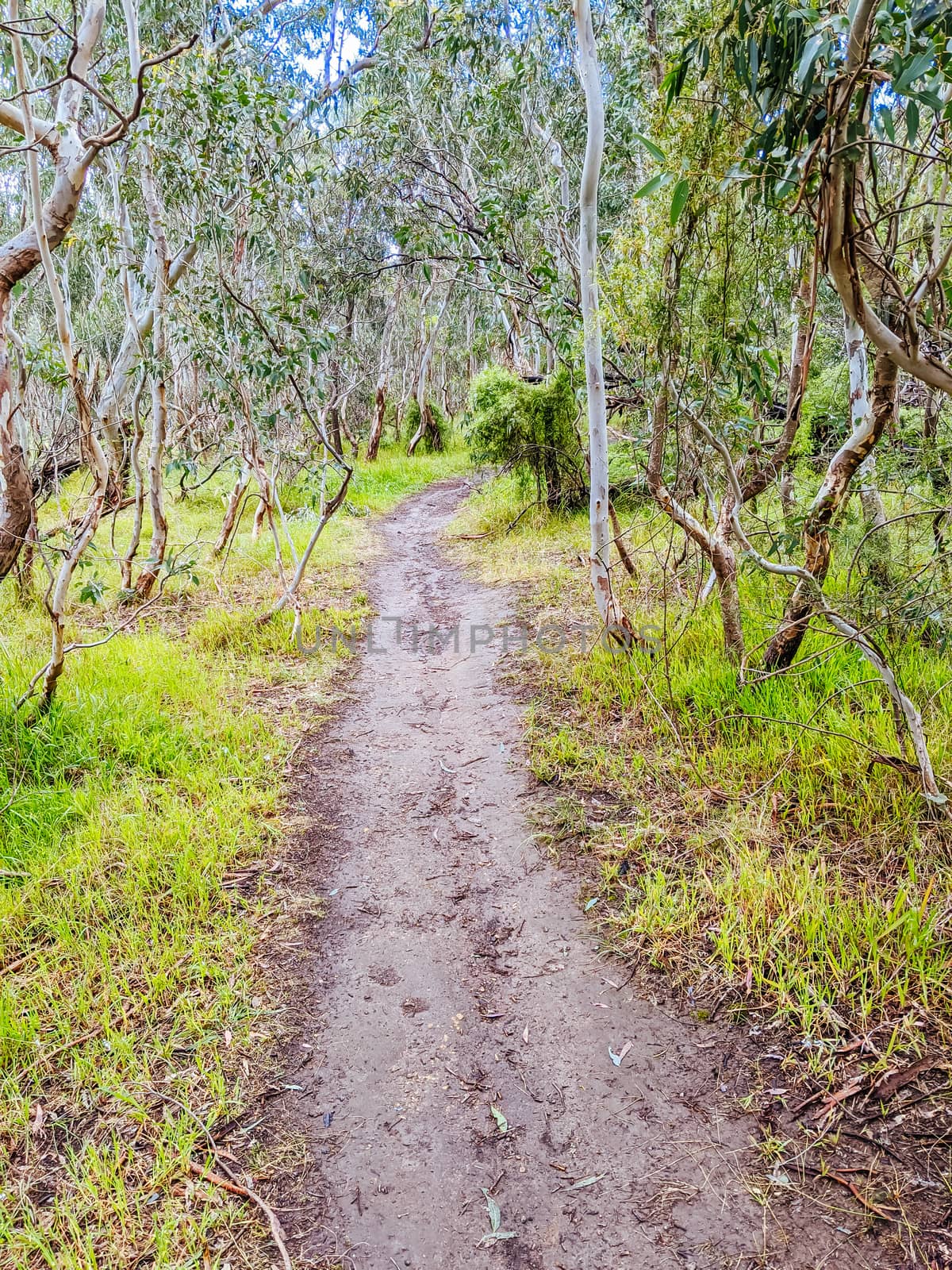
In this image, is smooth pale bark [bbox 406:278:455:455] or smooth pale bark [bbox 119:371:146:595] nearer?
smooth pale bark [bbox 119:371:146:595]

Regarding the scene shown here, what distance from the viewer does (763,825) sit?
132 inches

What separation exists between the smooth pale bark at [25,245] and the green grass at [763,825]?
3.51 m

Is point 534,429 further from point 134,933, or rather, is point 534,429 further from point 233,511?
point 134,933

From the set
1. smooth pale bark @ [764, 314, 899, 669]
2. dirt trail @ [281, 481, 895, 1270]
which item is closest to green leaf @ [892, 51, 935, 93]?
smooth pale bark @ [764, 314, 899, 669]

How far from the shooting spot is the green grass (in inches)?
101

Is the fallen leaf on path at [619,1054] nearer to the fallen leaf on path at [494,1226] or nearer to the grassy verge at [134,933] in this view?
the fallen leaf on path at [494,1226]

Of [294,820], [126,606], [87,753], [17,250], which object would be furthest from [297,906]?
[126,606]

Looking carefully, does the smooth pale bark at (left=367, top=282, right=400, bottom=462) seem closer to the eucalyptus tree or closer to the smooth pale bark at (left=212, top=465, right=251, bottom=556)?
the smooth pale bark at (left=212, top=465, right=251, bottom=556)

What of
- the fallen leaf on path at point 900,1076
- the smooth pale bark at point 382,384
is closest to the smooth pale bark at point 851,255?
the fallen leaf on path at point 900,1076

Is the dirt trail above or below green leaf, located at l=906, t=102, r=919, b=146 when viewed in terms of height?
below

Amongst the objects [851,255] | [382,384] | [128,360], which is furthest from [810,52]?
[382,384]

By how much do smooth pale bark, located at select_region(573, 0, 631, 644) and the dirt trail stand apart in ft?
5.83

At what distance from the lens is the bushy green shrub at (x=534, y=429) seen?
29.5 ft

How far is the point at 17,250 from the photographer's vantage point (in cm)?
404
